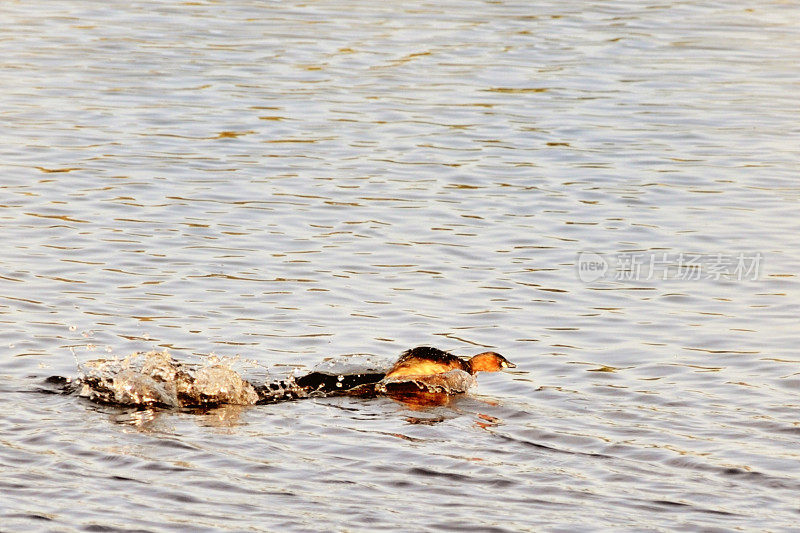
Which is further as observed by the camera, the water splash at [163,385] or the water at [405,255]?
the water splash at [163,385]

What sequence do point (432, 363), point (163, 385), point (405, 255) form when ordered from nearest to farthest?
point (163, 385) < point (432, 363) < point (405, 255)

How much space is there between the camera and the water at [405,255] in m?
7.04

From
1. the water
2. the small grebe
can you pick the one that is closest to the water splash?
the water

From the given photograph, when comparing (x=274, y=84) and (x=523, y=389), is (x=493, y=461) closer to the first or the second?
(x=523, y=389)

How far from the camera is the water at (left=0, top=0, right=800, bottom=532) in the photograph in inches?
277

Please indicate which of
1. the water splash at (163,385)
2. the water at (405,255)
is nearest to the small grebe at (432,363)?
the water at (405,255)

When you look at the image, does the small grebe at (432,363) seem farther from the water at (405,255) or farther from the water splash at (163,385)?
the water splash at (163,385)

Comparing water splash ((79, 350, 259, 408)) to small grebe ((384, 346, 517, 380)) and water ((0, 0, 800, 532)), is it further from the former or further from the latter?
small grebe ((384, 346, 517, 380))

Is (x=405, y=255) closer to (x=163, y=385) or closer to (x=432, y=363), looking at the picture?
(x=432, y=363)

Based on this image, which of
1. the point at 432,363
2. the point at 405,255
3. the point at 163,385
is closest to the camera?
the point at 163,385

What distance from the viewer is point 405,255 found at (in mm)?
11656

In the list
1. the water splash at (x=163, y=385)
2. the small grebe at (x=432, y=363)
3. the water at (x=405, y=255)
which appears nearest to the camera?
the water at (x=405, y=255)

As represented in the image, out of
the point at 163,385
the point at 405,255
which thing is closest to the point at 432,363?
the point at 163,385

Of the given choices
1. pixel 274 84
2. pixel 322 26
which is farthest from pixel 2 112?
pixel 322 26
